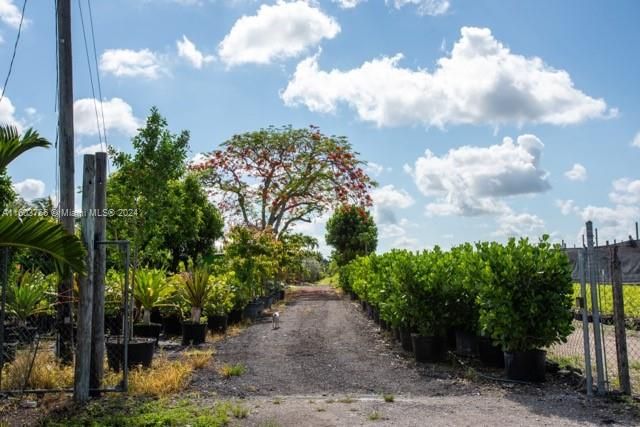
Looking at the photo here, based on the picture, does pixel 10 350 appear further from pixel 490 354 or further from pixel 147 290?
pixel 490 354

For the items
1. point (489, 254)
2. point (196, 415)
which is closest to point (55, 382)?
point (196, 415)

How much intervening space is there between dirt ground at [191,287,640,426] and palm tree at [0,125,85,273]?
2130 millimetres

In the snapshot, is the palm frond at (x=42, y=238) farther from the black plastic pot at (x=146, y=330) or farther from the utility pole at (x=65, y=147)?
the black plastic pot at (x=146, y=330)

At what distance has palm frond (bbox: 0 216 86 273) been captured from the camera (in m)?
5.25

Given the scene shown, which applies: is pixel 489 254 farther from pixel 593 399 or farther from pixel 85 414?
pixel 85 414

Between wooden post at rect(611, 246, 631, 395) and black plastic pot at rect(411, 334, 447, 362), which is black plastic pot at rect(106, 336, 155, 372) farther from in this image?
wooden post at rect(611, 246, 631, 395)

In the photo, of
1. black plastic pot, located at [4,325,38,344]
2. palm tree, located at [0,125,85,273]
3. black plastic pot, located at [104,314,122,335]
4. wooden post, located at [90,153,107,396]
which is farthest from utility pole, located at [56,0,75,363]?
black plastic pot, located at [104,314,122,335]

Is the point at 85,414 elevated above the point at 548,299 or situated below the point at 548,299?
below

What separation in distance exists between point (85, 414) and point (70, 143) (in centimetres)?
328

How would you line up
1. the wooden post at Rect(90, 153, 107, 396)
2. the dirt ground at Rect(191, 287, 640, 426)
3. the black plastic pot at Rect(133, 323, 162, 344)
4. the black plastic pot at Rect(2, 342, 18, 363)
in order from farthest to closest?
1. the black plastic pot at Rect(133, 323, 162, 344)
2. the black plastic pot at Rect(2, 342, 18, 363)
3. the wooden post at Rect(90, 153, 107, 396)
4. the dirt ground at Rect(191, 287, 640, 426)

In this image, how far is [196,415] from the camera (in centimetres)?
550

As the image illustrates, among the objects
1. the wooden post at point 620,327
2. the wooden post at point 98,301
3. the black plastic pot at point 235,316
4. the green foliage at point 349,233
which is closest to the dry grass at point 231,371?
the wooden post at point 98,301

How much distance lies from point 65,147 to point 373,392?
4.73 m

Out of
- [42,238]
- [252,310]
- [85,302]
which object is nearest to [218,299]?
[252,310]
